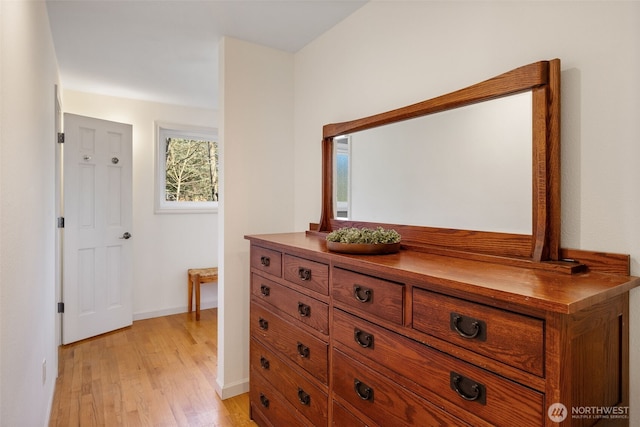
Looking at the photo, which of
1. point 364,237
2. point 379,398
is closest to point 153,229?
point 364,237

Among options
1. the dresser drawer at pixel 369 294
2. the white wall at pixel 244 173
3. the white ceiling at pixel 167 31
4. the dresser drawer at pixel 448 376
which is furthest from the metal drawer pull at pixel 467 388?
the white ceiling at pixel 167 31

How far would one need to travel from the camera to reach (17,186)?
4.20 feet

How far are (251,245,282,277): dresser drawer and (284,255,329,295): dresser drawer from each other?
3.0 inches

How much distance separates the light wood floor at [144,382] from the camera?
7.06 ft

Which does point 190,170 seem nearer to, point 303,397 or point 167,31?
point 167,31

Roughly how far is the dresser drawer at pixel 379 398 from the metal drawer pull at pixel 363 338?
3.2 inches

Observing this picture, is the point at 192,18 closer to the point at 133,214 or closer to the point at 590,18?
the point at 590,18

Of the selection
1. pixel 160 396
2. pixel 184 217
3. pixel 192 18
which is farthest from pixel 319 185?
pixel 184 217

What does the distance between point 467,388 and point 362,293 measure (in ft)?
1.48

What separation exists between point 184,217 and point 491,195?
3.63 meters

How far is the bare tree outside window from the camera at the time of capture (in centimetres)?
424

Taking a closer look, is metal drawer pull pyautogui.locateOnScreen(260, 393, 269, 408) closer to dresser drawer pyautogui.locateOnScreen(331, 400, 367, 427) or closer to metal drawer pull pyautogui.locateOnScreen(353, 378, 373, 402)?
dresser drawer pyautogui.locateOnScreen(331, 400, 367, 427)

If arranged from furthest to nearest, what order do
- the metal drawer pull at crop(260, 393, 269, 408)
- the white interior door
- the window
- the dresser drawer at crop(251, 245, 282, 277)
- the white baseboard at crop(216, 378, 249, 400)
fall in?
the window
the white interior door
the white baseboard at crop(216, 378, 249, 400)
the metal drawer pull at crop(260, 393, 269, 408)
the dresser drawer at crop(251, 245, 282, 277)

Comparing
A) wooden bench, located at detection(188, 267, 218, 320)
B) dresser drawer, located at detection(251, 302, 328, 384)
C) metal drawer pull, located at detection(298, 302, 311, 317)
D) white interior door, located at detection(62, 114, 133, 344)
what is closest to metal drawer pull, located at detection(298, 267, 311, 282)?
metal drawer pull, located at detection(298, 302, 311, 317)
